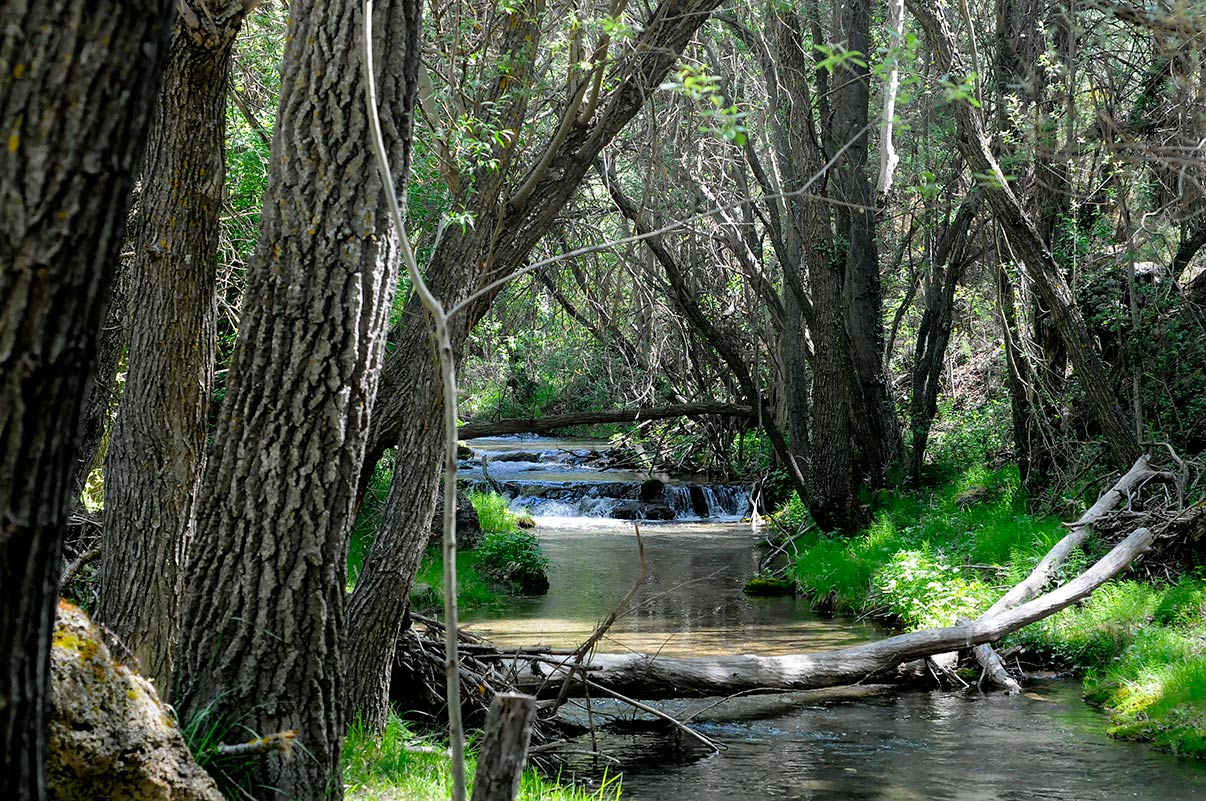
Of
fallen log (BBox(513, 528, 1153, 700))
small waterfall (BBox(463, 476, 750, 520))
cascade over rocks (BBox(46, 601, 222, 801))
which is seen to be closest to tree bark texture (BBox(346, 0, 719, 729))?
fallen log (BBox(513, 528, 1153, 700))

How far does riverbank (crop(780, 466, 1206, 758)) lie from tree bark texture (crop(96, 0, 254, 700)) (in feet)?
20.5

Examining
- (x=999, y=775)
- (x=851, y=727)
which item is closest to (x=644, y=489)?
(x=851, y=727)

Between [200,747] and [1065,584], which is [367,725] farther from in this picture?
[1065,584]

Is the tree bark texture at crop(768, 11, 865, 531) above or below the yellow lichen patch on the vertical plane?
above

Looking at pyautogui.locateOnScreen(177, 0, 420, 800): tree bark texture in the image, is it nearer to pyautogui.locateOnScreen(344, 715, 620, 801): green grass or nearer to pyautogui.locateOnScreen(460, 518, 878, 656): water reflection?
pyautogui.locateOnScreen(344, 715, 620, 801): green grass

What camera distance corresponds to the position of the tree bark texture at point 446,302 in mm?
5922

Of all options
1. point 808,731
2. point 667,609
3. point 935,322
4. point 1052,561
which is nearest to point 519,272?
point 808,731

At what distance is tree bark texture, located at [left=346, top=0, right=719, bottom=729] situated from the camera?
5.92 m

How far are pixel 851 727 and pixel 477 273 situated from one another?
429cm

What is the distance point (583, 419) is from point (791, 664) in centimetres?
514

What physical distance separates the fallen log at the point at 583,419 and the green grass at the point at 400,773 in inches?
219

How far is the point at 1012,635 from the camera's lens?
9867 millimetres

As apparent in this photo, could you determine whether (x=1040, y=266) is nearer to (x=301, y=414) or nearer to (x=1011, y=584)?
(x=1011, y=584)

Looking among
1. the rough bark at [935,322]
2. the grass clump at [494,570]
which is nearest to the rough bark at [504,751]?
the grass clump at [494,570]
